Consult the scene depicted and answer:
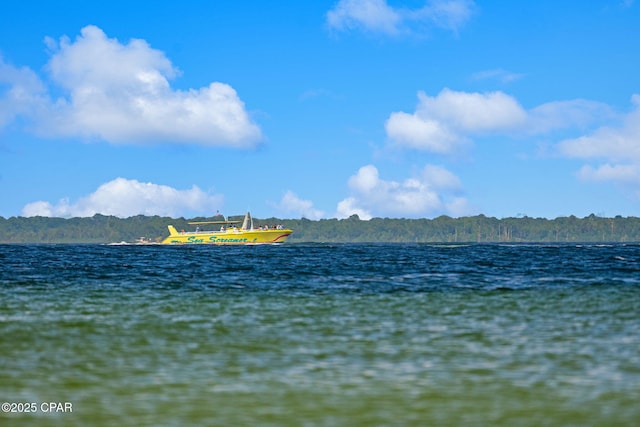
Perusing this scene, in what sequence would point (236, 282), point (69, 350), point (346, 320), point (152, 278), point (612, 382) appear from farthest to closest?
point (152, 278), point (236, 282), point (346, 320), point (69, 350), point (612, 382)

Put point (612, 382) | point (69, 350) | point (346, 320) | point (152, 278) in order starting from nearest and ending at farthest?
point (612, 382)
point (69, 350)
point (346, 320)
point (152, 278)

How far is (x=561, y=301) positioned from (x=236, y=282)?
82.4 ft

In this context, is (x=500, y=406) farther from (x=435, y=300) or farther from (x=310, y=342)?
(x=435, y=300)

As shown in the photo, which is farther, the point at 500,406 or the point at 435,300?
the point at 435,300

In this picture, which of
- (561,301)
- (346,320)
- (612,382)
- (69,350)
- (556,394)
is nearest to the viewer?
(556,394)

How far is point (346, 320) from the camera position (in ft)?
95.8

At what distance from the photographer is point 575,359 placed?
65.7ft

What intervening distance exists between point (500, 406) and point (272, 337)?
35.9ft

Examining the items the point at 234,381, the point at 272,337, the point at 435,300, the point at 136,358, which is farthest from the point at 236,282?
the point at 234,381

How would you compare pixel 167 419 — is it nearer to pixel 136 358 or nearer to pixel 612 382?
pixel 136 358

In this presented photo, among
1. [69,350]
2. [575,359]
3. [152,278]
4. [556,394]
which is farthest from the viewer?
[152,278]

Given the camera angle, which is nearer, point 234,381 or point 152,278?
point 234,381

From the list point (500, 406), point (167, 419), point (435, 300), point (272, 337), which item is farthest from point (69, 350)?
point (435, 300)

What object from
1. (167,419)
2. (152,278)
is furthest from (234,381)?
(152,278)
